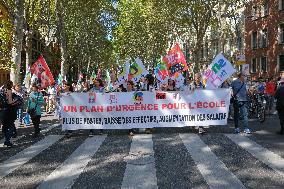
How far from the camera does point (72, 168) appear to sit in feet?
27.2

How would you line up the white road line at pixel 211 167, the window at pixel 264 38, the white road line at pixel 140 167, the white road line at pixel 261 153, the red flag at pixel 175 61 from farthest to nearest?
the window at pixel 264 38 → the red flag at pixel 175 61 → the white road line at pixel 261 153 → the white road line at pixel 140 167 → the white road line at pixel 211 167

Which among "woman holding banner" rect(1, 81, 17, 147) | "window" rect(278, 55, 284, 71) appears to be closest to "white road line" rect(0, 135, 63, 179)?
"woman holding banner" rect(1, 81, 17, 147)

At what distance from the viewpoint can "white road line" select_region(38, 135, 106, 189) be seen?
720 centimetres

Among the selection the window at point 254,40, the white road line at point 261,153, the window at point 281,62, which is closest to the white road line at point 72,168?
the white road line at point 261,153

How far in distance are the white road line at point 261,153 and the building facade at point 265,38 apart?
103ft

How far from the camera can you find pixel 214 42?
211ft

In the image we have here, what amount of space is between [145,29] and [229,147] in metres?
48.3

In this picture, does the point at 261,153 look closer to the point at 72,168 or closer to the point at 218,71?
the point at 72,168

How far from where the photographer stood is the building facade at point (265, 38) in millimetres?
43272

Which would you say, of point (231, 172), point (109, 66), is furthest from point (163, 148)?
point (109, 66)

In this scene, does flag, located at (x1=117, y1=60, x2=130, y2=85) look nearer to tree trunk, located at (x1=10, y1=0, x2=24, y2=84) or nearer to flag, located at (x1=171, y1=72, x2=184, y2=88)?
flag, located at (x1=171, y1=72, x2=184, y2=88)

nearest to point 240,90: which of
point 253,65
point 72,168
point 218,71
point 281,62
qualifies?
point 218,71

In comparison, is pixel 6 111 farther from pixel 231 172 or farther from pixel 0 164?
pixel 231 172

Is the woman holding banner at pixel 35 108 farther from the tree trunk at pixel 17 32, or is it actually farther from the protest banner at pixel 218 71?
the tree trunk at pixel 17 32
